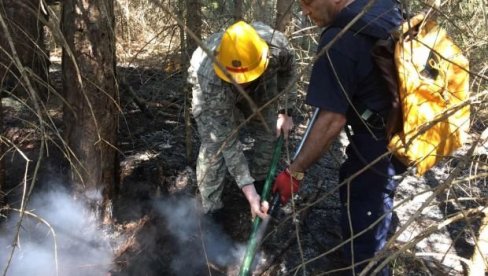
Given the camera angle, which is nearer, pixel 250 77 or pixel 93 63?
pixel 250 77

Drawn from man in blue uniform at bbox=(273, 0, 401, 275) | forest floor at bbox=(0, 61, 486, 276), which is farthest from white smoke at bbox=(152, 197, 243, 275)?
man in blue uniform at bbox=(273, 0, 401, 275)

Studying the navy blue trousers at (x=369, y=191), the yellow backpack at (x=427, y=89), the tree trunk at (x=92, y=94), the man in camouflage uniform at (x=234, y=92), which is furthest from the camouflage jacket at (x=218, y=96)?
the yellow backpack at (x=427, y=89)

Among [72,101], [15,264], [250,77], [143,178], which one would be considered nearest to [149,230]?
[143,178]

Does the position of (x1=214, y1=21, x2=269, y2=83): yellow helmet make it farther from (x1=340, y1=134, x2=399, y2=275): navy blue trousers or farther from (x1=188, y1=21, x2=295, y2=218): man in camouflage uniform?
(x1=340, y1=134, x2=399, y2=275): navy blue trousers

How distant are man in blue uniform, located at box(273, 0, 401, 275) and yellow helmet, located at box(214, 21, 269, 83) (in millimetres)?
436

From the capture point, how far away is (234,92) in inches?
115

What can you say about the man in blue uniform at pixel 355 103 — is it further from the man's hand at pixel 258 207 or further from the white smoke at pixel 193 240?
the white smoke at pixel 193 240

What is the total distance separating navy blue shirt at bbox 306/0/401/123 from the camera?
6.58 ft

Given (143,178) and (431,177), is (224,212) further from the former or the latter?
(431,177)

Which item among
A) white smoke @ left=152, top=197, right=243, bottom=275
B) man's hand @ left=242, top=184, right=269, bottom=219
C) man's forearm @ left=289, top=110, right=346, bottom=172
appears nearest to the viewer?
man's forearm @ left=289, top=110, right=346, bottom=172

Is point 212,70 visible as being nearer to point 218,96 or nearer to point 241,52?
point 218,96

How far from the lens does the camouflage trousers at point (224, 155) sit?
2.91 m

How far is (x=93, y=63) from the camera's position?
2928 mm

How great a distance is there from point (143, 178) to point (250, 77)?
1.85 metres
